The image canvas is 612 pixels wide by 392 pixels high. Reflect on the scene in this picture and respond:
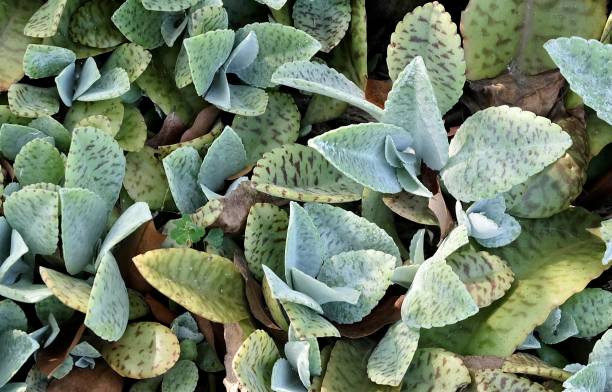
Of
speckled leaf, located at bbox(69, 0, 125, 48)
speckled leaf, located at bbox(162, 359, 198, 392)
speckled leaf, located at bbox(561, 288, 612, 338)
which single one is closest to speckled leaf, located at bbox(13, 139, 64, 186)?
speckled leaf, located at bbox(69, 0, 125, 48)

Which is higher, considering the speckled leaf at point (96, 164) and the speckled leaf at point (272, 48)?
the speckled leaf at point (272, 48)

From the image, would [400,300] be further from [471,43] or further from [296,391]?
[471,43]

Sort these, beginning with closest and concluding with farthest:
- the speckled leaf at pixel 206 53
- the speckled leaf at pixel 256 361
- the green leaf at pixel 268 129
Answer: the speckled leaf at pixel 256 361 < the speckled leaf at pixel 206 53 < the green leaf at pixel 268 129

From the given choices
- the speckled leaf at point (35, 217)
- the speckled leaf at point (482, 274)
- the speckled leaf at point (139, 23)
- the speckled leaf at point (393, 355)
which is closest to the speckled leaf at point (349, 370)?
the speckled leaf at point (393, 355)

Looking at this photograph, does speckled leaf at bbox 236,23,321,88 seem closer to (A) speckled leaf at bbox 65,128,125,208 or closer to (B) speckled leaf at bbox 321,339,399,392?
(A) speckled leaf at bbox 65,128,125,208

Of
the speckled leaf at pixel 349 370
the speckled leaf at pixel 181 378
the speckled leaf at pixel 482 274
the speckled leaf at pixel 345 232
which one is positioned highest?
the speckled leaf at pixel 345 232

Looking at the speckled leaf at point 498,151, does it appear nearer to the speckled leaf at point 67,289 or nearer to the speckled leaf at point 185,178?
the speckled leaf at point 185,178

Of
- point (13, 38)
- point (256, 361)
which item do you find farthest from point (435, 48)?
point (13, 38)

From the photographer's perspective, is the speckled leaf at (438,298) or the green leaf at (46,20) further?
the green leaf at (46,20)
